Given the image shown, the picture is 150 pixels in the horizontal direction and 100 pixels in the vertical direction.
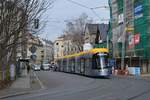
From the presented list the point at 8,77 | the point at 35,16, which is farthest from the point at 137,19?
the point at 35,16

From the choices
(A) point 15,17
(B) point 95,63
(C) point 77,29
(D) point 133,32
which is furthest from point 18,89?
(C) point 77,29

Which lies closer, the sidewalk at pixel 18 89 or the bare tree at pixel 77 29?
the sidewalk at pixel 18 89

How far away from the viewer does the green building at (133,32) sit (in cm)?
6625

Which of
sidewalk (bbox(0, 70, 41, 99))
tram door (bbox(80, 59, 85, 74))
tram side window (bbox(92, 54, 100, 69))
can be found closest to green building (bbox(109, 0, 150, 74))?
tram door (bbox(80, 59, 85, 74))

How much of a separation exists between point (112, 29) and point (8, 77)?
4735 centimetres

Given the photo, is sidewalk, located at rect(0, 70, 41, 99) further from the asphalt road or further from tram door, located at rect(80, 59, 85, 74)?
tram door, located at rect(80, 59, 85, 74)

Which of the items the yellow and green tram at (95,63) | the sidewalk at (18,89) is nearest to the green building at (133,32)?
the yellow and green tram at (95,63)

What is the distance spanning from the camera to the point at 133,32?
71.2 m

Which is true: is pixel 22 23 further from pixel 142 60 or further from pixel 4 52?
pixel 142 60

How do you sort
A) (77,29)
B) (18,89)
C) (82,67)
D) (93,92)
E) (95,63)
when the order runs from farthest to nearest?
(77,29) < (82,67) < (95,63) < (18,89) < (93,92)

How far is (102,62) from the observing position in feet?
159

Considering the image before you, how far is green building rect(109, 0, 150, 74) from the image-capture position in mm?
66250

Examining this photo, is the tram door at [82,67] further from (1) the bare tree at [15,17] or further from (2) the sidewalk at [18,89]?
(1) the bare tree at [15,17]

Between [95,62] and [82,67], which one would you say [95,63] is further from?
[82,67]
